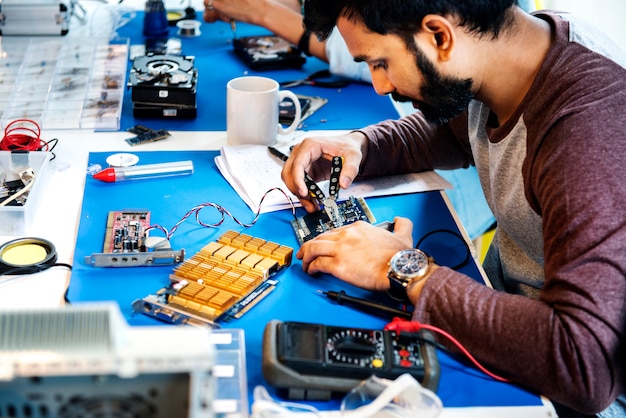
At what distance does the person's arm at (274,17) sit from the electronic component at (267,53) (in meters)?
0.04

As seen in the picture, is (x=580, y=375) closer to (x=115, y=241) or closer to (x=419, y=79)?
(x=419, y=79)

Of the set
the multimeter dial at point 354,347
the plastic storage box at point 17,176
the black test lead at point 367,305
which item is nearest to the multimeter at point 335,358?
the multimeter dial at point 354,347

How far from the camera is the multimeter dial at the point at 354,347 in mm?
1009

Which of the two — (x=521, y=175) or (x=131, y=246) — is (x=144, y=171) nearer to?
(x=131, y=246)

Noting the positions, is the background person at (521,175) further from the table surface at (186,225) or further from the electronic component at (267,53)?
the electronic component at (267,53)

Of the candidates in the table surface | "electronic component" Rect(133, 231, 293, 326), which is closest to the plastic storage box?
the table surface

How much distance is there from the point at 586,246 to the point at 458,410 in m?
A: 0.29

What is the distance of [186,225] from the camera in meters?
1.40

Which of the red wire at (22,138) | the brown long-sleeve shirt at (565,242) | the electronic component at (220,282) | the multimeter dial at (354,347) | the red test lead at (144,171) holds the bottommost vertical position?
the red wire at (22,138)

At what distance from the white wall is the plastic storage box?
75.4 inches

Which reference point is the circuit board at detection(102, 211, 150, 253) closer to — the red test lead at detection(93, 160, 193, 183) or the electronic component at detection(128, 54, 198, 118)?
the red test lead at detection(93, 160, 193, 183)

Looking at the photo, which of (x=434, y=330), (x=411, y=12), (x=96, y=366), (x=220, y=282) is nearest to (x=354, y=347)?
(x=434, y=330)

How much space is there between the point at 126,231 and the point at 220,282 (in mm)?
258

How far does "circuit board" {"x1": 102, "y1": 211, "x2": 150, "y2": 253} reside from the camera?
4.27 feet
